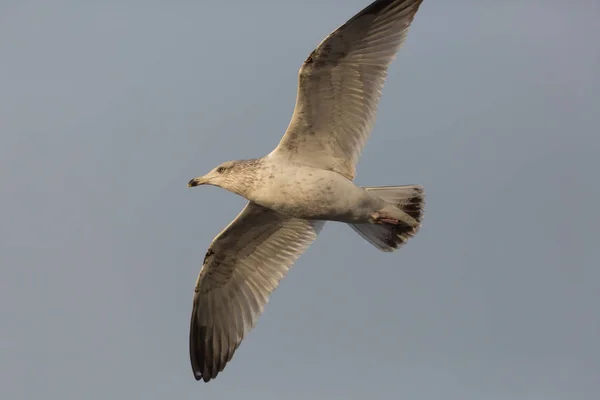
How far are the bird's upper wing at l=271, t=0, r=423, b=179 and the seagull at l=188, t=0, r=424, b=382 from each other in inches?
0.5

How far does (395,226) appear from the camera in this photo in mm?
14719

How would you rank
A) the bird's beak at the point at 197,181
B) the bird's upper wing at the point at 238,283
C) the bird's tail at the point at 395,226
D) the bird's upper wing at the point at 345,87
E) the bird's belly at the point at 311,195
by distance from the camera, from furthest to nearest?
1. the bird's upper wing at the point at 238,283
2. the bird's tail at the point at 395,226
3. the bird's beak at the point at 197,181
4. the bird's belly at the point at 311,195
5. the bird's upper wing at the point at 345,87

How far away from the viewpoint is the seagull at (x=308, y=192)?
13336 millimetres

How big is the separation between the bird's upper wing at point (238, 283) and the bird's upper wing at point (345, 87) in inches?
58.4

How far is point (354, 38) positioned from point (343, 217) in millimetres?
2215

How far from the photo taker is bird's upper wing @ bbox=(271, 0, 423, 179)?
13.2 metres

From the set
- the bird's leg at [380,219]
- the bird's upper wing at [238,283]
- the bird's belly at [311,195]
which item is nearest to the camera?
the bird's belly at [311,195]

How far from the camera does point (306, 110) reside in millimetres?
13469

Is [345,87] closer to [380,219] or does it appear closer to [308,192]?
[308,192]

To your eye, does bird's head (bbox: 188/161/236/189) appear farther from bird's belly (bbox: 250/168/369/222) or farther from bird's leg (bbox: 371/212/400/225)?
bird's leg (bbox: 371/212/400/225)

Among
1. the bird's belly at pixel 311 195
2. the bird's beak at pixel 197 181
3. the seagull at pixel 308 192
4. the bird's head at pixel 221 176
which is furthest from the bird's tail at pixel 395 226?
the bird's beak at pixel 197 181

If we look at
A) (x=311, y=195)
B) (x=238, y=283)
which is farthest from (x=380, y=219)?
(x=238, y=283)

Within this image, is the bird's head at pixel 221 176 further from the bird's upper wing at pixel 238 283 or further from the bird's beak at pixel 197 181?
the bird's upper wing at pixel 238 283

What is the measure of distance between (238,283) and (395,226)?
2282 millimetres
